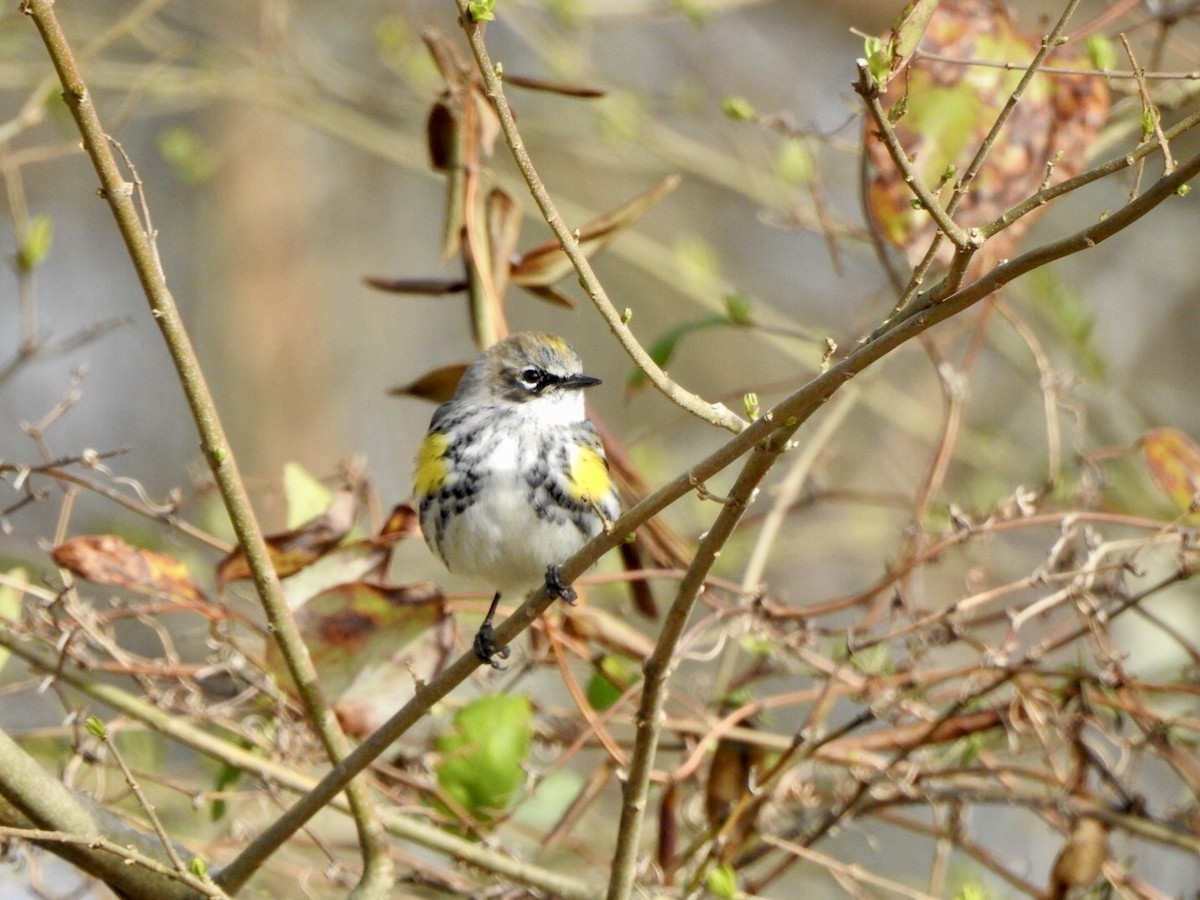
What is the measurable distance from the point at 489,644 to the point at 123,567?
2.49 ft

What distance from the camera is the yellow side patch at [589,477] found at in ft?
9.25

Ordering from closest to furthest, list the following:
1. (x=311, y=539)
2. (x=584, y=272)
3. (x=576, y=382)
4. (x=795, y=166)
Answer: (x=584, y=272), (x=311, y=539), (x=576, y=382), (x=795, y=166)

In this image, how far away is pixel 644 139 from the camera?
16.6 feet

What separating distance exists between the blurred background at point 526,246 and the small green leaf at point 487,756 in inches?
35.2

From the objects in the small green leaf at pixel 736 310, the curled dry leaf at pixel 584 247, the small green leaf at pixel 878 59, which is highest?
the small green leaf at pixel 736 310

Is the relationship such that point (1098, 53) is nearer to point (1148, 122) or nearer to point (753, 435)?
point (1148, 122)

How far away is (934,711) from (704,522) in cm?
222

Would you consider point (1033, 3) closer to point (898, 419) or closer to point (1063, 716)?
point (898, 419)

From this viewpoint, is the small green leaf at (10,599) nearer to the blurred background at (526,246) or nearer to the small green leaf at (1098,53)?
the blurred background at (526,246)

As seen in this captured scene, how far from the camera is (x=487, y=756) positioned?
2.57 m

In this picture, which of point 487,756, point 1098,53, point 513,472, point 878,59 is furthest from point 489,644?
point 1098,53

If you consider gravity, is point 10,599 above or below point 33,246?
below

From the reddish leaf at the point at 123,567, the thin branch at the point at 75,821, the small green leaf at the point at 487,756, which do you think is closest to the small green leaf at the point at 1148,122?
the small green leaf at the point at 487,756

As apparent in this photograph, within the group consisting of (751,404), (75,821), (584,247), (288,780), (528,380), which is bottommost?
(75,821)
